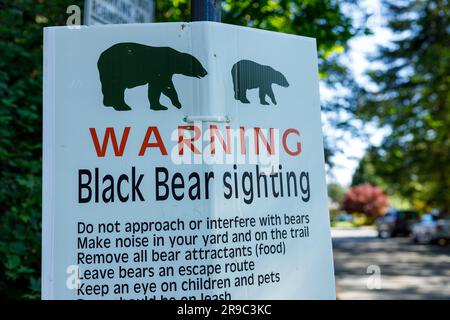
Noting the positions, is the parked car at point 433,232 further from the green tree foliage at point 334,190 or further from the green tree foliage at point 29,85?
the green tree foliage at point 29,85

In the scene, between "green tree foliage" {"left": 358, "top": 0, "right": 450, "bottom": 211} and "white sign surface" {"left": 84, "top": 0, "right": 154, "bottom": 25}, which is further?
"green tree foliage" {"left": 358, "top": 0, "right": 450, "bottom": 211}

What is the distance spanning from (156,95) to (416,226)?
2473 cm

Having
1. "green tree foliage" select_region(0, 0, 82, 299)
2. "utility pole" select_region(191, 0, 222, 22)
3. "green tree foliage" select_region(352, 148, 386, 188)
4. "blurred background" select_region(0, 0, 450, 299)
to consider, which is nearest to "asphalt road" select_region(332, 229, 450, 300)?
"blurred background" select_region(0, 0, 450, 299)

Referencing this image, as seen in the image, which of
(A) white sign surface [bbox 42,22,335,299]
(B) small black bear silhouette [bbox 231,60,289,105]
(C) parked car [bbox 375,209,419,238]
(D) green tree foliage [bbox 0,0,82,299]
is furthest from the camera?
(C) parked car [bbox 375,209,419,238]

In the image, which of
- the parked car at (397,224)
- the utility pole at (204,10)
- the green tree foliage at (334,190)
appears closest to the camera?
the utility pole at (204,10)

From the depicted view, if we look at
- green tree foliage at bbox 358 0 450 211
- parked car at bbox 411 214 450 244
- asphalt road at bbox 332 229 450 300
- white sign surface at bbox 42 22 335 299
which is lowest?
asphalt road at bbox 332 229 450 300

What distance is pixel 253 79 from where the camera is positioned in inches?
76.3

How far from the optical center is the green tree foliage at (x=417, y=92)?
16391 mm

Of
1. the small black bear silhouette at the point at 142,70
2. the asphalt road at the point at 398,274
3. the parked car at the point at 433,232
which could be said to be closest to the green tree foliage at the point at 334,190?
the asphalt road at the point at 398,274

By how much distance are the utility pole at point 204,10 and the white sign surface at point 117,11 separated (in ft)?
2.51

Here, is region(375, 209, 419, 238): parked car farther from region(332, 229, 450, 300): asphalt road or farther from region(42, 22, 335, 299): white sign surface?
region(42, 22, 335, 299): white sign surface

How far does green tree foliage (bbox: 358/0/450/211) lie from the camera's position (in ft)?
53.8

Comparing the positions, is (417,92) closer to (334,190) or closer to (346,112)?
(334,190)

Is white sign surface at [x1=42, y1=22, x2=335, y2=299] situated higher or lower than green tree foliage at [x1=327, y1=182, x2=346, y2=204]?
lower
